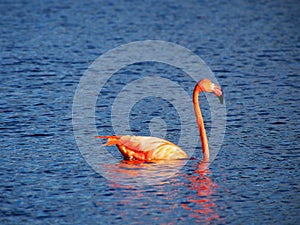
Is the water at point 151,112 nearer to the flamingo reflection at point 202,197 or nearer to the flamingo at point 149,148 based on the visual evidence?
the flamingo reflection at point 202,197

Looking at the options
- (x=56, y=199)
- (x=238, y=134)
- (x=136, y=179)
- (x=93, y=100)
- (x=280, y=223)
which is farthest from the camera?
(x=93, y=100)

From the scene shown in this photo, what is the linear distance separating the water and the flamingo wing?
29 cm

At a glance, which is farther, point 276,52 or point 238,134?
point 276,52

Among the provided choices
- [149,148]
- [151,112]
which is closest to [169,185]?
[149,148]

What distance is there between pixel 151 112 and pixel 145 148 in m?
4.01

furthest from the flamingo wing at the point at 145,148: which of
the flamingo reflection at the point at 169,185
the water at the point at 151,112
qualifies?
the water at the point at 151,112

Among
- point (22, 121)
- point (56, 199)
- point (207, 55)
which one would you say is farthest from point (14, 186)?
point (207, 55)

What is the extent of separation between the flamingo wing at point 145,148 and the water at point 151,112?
0.94 feet

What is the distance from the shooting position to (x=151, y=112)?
19.8 meters

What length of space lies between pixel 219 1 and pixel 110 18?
243 inches

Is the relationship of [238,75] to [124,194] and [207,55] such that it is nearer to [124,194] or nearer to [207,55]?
[207,55]

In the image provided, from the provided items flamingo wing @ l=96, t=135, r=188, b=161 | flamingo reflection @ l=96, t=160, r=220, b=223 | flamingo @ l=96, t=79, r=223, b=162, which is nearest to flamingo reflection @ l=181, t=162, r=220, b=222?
flamingo reflection @ l=96, t=160, r=220, b=223

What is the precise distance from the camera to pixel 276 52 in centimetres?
2644

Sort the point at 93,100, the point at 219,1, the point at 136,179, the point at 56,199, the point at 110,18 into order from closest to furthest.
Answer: the point at 56,199 < the point at 136,179 < the point at 93,100 < the point at 110,18 < the point at 219,1
